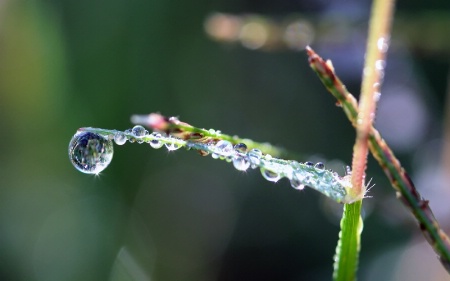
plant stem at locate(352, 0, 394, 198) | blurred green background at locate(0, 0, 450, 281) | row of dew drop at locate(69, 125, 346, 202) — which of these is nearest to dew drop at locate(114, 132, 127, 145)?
row of dew drop at locate(69, 125, 346, 202)

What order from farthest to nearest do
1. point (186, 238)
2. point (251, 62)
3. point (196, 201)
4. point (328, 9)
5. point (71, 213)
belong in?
1. point (251, 62)
2. point (196, 201)
3. point (186, 238)
4. point (71, 213)
5. point (328, 9)

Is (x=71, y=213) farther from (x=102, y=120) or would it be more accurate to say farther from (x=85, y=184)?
(x=102, y=120)

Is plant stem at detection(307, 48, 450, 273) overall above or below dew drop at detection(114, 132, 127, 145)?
above

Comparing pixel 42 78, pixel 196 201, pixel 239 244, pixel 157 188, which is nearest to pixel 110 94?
pixel 42 78

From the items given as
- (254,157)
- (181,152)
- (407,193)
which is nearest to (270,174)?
(254,157)

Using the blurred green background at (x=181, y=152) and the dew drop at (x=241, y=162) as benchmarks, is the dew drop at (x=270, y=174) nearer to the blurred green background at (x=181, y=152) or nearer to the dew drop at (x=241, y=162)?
the dew drop at (x=241, y=162)

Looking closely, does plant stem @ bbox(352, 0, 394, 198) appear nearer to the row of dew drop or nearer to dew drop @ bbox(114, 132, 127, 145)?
the row of dew drop

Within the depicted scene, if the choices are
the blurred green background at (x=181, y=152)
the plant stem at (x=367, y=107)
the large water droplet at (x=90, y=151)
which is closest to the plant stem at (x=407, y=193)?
the plant stem at (x=367, y=107)

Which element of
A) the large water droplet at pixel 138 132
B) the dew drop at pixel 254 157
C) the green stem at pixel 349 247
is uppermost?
the dew drop at pixel 254 157
